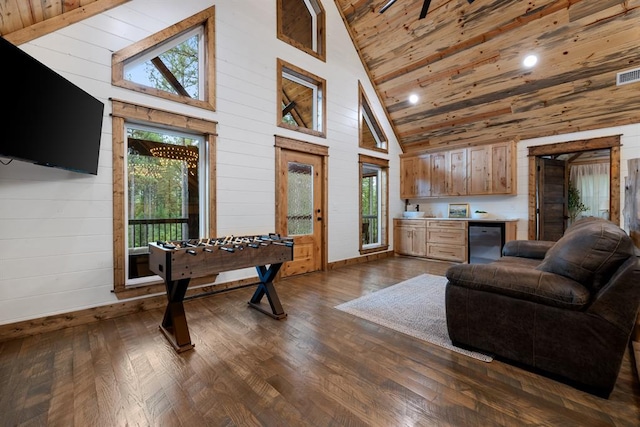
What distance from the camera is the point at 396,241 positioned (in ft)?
21.3

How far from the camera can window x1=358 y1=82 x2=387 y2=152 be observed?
19.6 ft

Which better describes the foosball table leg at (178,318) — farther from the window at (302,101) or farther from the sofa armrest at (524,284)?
the window at (302,101)

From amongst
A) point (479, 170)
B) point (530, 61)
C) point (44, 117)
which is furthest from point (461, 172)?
point (44, 117)

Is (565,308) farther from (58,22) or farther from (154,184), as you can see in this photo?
(58,22)

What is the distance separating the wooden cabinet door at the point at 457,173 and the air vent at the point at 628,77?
2259 millimetres

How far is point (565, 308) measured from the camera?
5.72 feet

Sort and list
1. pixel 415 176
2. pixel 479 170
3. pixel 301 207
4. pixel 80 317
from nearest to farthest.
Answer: pixel 80 317
pixel 301 207
pixel 479 170
pixel 415 176

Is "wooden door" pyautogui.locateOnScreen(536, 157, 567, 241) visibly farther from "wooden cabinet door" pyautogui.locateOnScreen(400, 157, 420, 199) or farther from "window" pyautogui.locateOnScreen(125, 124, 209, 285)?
"window" pyautogui.locateOnScreen(125, 124, 209, 285)

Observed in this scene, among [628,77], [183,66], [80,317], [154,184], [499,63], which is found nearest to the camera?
[80,317]

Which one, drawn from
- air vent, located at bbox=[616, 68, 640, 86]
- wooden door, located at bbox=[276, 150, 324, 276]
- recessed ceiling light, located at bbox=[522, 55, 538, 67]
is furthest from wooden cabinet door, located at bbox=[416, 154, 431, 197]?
air vent, located at bbox=[616, 68, 640, 86]

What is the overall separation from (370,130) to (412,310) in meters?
4.38

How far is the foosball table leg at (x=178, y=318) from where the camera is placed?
7.36ft

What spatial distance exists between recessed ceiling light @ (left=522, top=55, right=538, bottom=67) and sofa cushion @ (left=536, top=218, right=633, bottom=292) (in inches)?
144

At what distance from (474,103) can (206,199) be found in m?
4.95
